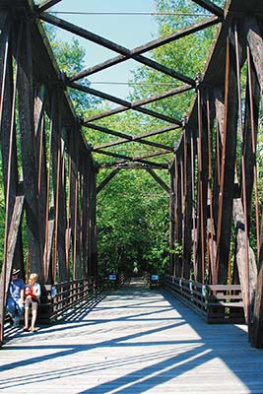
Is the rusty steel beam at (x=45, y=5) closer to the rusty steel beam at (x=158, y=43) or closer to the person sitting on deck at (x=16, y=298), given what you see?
the rusty steel beam at (x=158, y=43)

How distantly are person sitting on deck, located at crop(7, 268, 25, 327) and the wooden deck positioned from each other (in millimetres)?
525

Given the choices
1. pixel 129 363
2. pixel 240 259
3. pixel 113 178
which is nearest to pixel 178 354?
pixel 129 363

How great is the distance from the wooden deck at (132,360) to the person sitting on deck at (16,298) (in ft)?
1.72

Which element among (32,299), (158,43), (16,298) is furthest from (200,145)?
(16,298)

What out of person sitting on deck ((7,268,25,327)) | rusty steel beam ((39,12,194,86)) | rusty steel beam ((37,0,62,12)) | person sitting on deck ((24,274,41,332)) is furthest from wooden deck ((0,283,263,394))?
rusty steel beam ((39,12,194,86))

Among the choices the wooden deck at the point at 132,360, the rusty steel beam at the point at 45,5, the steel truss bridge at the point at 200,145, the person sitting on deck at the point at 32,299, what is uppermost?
the rusty steel beam at the point at 45,5

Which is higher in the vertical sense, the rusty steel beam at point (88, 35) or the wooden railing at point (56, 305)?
the rusty steel beam at point (88, 35)

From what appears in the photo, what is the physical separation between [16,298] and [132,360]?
3048 mm

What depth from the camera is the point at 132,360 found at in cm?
524

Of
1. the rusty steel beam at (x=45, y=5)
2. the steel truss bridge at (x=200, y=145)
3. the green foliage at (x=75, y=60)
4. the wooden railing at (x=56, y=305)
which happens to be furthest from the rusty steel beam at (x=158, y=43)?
the green foliage at (x=75, y=60)

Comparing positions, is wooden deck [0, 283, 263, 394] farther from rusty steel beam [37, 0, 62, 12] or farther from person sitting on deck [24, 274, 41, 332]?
rusty steel beam [37, 0, 62, 12]

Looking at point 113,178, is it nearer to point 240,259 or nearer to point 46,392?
point 240,259

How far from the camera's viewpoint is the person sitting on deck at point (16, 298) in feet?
24.9

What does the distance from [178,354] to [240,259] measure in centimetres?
256
